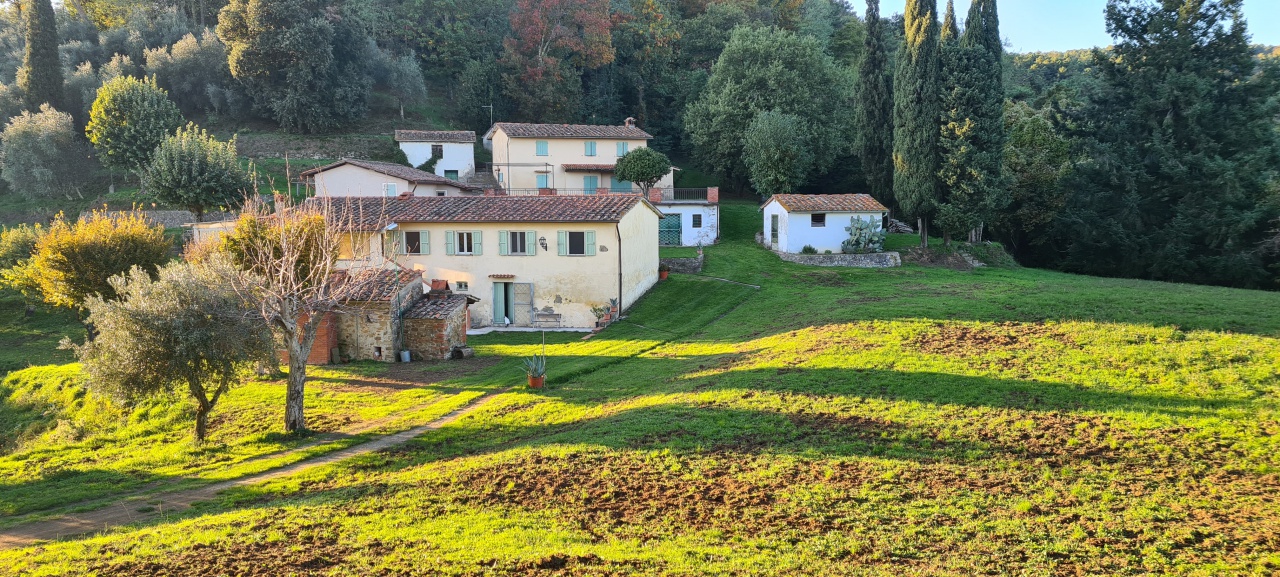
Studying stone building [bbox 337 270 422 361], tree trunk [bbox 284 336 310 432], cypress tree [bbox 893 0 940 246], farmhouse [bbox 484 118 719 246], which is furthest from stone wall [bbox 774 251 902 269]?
tree trunk [bbox 284 336 310 432]

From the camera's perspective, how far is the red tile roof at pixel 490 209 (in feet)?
109

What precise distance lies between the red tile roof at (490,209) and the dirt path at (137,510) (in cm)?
1693

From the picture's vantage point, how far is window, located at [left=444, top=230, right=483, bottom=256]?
3397 centimetres

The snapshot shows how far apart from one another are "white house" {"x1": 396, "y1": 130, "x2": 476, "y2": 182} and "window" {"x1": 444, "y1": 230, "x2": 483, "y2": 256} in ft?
94.2

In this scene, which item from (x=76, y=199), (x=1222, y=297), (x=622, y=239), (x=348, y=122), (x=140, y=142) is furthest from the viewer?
(x=348, y=122)

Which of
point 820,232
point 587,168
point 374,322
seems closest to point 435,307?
point 374,322

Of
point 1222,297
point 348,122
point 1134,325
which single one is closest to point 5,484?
point 1134,325

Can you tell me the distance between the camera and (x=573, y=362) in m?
25.5

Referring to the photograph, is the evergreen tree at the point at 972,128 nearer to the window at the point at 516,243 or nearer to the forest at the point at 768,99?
the forest at the point at 768,99

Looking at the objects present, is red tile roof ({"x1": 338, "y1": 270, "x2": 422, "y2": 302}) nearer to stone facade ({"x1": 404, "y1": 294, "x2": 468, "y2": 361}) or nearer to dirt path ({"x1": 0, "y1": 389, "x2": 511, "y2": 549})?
stone facade ({"x1": 404, "y1": 294, "x2": 468, "y2": 361})

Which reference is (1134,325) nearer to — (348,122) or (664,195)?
(664,195)

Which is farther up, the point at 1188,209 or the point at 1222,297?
the point at 1188,209

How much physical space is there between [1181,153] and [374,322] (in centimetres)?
4012

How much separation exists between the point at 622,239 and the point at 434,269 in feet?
28.3
